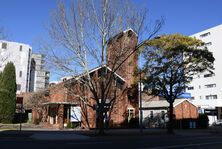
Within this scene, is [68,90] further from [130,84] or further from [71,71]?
[130,84]

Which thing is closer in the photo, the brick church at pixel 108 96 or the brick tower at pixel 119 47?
the brick tower at pixel 119 47

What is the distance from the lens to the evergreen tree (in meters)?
37.5

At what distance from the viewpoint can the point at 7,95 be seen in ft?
126

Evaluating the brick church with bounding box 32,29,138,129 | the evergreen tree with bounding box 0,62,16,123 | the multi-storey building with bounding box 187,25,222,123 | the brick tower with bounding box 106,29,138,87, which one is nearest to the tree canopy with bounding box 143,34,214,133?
the brick church with bounding box 32,29,138,129

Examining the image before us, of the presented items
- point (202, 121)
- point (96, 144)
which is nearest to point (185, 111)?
point (202, 121)

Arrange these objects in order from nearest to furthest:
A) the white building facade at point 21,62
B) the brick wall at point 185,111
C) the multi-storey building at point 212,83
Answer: the brick wall at point 185,111
the multi-storey building at point 212,83
the white building facade at point 21,62

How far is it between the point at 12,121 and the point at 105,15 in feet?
67.9

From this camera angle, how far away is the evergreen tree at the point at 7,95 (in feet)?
123

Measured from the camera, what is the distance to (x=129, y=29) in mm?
26062

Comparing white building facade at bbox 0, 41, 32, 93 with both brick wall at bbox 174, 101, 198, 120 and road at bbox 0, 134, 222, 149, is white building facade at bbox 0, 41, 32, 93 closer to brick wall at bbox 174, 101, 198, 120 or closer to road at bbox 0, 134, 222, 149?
brick wall at bbox 174, 101, 198, 120

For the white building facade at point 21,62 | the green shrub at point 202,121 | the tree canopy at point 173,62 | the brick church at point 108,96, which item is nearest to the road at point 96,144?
the brick church at point 108,96

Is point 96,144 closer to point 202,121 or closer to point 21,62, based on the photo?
point 202,121

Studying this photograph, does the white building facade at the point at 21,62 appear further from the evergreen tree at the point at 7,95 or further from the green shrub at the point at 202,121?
the green shrub at the point at 202,121

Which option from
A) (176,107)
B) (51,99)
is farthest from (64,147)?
(176,107)
